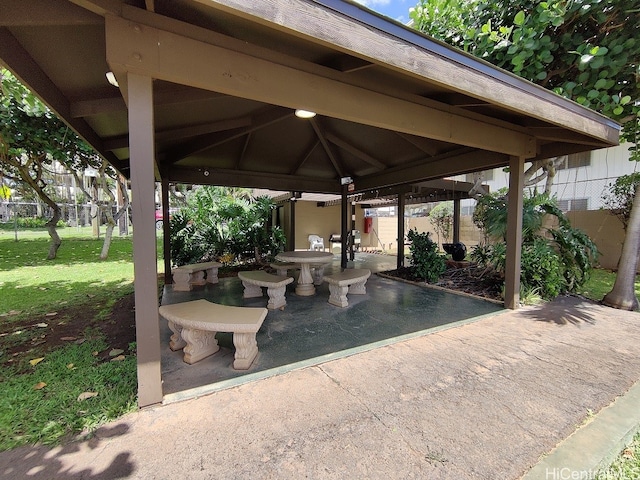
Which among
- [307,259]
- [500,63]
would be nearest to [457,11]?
[500,63]

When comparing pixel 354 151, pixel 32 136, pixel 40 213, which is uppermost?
pixel 32 136

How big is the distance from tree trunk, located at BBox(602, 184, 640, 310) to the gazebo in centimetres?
168

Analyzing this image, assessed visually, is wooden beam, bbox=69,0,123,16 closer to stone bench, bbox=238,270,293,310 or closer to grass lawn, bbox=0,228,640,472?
grass lawn, bbox=0,228,640,472

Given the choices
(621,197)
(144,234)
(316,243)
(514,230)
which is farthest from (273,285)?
(621,197)

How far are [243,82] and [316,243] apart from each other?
27.8 feet

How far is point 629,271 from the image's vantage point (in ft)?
14.5

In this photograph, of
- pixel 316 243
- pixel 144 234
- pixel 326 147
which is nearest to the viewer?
pixel 144 234

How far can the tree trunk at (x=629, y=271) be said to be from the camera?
4379 millimetres

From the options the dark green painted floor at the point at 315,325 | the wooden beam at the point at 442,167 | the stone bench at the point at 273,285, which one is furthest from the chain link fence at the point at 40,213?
the wooden beam at the point at 442,167

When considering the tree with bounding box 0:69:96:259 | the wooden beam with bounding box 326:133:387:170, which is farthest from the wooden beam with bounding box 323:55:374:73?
the tree with bounding box 0:69:96:259

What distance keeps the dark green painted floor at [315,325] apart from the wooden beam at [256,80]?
2.33m

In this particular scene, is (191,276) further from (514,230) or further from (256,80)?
(514,230)

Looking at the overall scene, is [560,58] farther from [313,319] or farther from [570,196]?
[570,196]

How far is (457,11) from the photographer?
486 centimetres
